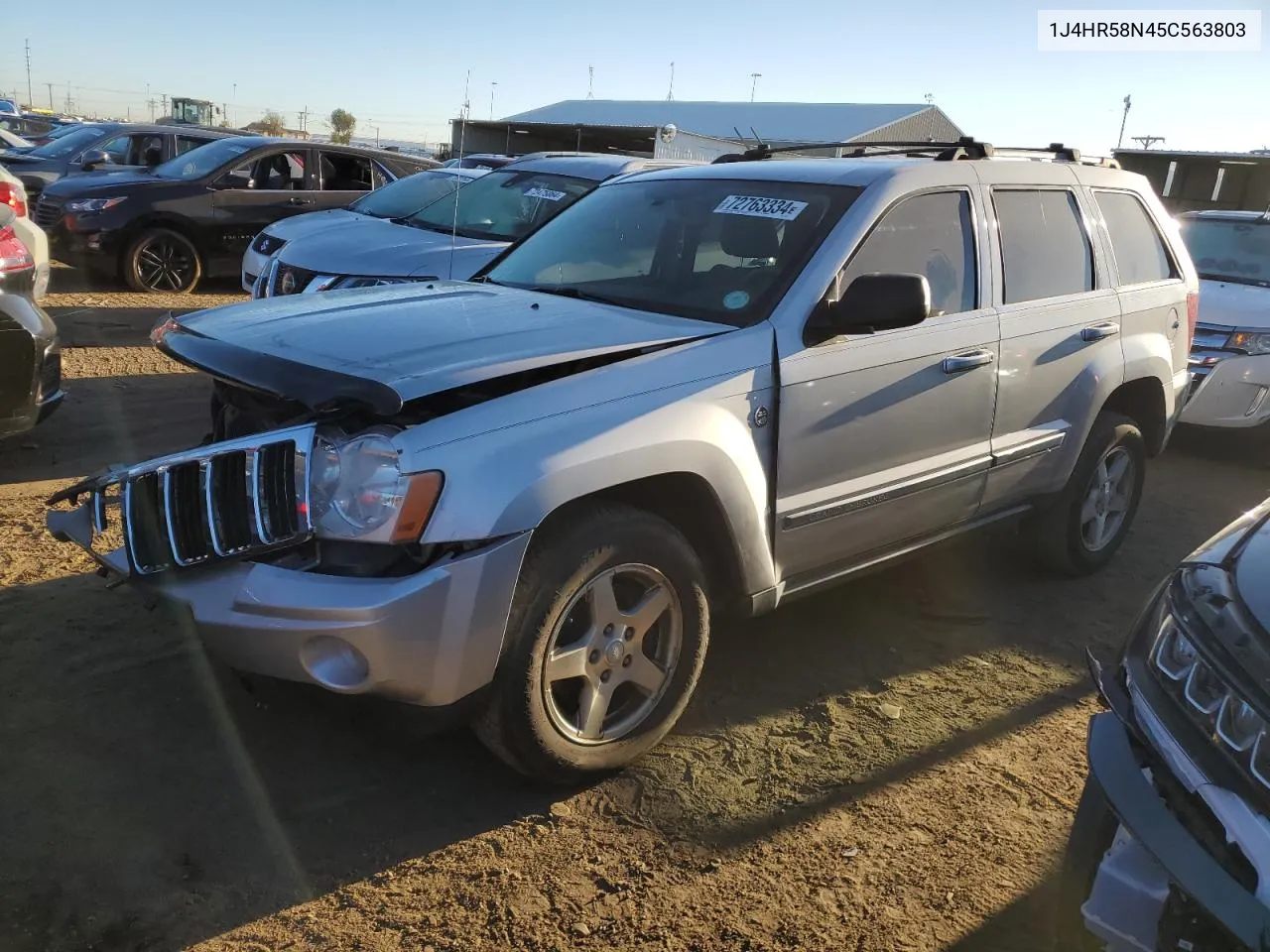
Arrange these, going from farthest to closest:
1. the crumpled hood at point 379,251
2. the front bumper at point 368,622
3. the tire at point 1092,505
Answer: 1. the crumpled hood at point 379,251
2. the tire at point 1092,505
3. the front bumper at point 368,622

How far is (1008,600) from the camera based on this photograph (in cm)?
488

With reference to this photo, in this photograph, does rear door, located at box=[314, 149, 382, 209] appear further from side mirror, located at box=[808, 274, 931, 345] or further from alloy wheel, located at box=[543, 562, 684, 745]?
alloy wheel, located at box=[543, 562, 684, 745]

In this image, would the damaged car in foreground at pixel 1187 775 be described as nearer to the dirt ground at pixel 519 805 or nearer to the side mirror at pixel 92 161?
the dirt ground at pixel 519 805

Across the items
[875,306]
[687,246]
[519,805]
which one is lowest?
[519,805]

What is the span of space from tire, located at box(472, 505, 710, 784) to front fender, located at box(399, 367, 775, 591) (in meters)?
0.16

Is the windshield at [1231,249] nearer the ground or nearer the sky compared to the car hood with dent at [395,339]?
nearer the sky

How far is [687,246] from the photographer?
391cm

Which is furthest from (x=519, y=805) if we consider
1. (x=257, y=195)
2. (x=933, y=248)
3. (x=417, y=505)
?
(x=257, y=195)

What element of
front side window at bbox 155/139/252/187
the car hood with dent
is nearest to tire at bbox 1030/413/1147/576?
the car hood with dent

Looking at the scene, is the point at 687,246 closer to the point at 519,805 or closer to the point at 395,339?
the point at 395,339

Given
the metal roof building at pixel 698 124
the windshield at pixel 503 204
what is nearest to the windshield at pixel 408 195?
the windshield at pixel 503 204

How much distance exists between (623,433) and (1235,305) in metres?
6.77

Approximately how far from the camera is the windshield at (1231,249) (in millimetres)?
8570

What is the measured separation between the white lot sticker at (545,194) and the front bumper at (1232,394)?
499 centimetres
